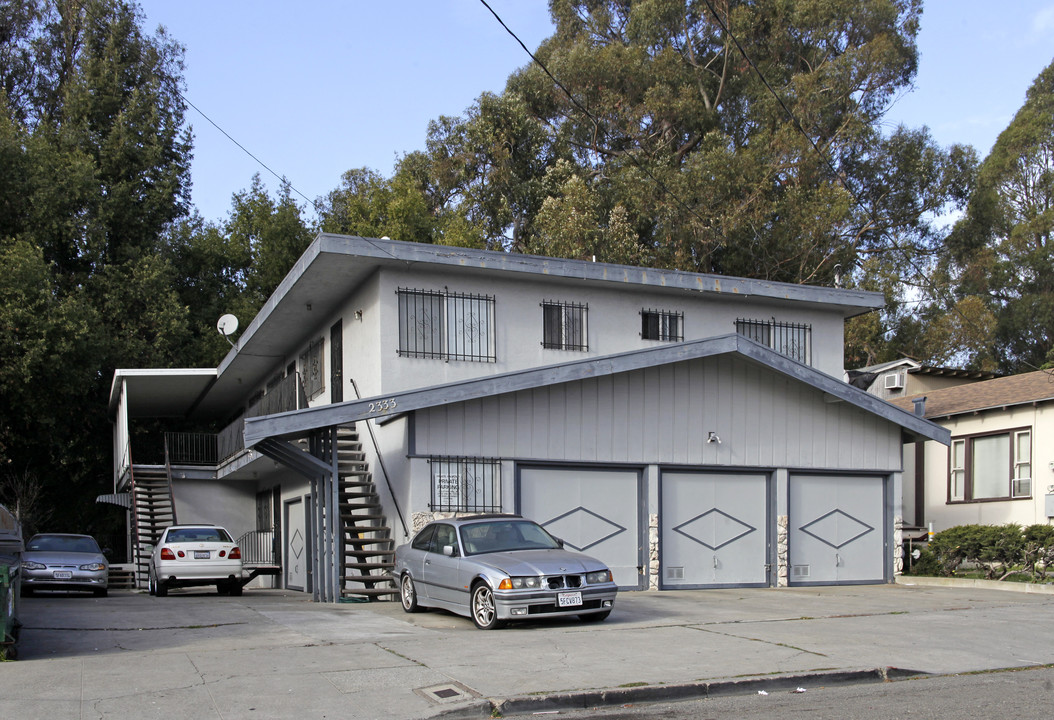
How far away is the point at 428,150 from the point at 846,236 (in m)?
19.0

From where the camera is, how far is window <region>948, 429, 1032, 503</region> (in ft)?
72.8

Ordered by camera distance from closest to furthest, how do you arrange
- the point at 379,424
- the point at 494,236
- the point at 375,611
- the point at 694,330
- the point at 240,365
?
the point at 375,611 < the point at 379,424 < the point at 694,330 < the point at 240,365 < the point at 494,236

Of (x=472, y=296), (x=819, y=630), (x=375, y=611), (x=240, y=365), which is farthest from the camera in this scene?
(x=240, y=365)

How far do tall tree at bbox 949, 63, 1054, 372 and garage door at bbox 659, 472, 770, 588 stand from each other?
2723 centimetres

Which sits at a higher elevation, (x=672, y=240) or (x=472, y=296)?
(x=672, y=240)

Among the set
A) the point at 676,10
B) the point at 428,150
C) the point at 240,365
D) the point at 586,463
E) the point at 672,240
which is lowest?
the point at 586,463

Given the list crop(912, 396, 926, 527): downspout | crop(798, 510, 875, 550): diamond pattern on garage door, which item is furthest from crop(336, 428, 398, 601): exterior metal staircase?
crop(912, 396, 926, 527): downspout

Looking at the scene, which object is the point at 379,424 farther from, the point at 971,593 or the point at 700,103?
the point at 700,103

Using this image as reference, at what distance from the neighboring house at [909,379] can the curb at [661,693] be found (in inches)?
774

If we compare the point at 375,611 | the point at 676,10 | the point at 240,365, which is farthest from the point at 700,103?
the point at 375,611

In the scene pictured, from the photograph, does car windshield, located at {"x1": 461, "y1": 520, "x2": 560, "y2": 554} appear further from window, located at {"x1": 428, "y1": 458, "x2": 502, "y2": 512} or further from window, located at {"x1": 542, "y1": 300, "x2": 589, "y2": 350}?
window, located at {"x1": 542, "y1": 300, "x2": 589, "y2": 350}

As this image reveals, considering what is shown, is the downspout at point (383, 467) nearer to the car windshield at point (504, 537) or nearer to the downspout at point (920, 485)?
the car windshield at point (504, 537)

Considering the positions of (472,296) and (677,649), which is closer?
(677,649)

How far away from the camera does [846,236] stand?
1645 inches
